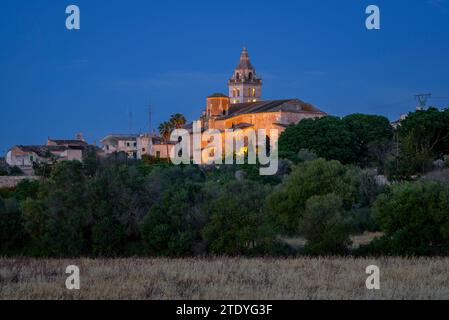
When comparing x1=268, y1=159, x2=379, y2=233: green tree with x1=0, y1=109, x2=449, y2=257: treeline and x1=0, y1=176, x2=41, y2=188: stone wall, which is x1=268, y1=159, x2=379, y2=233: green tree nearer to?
x1=0, y1=109, x2=449, y2=257: treeline

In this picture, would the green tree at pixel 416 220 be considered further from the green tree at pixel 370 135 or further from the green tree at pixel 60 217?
the green tree at pixel 370 135

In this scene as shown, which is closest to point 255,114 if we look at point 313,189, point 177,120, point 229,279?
point 177,120

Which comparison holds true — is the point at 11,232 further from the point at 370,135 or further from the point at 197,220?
the point at 370,135

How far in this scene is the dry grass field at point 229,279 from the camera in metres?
18.6

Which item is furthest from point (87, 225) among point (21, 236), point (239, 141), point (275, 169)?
point (239, 141)

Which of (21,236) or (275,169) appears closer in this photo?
(21,236)

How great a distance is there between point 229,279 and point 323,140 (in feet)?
219

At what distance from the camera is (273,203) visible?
41.8 m

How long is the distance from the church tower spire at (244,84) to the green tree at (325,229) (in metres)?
120

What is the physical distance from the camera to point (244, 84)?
154500 millimetres

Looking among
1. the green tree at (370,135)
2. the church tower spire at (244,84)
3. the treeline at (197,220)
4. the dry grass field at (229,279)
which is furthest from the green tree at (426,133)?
the church tower spire at (244,84)

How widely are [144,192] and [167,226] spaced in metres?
5.97
